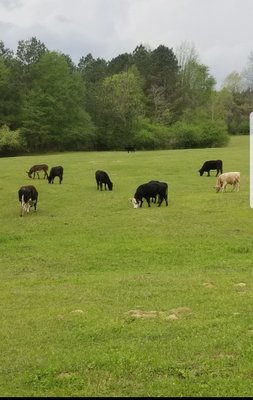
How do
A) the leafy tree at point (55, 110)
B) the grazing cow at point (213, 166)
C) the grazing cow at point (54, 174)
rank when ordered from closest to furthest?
the grazing cow at point (54, 174) → the grazing cow at point (213, 166) → the leafy tree at point (55, 110)

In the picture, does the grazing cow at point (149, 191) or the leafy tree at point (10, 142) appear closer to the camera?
the grazing cow at point (149, 191)

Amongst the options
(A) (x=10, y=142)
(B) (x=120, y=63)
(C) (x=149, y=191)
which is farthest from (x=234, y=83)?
(C) (x=149, y=191)

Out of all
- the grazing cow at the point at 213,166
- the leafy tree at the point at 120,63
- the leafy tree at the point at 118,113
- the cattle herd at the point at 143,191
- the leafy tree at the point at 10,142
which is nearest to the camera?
the cattle herd at the point at 143,191

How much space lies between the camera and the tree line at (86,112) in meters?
81.1

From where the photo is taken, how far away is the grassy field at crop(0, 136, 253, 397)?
6.79 metres

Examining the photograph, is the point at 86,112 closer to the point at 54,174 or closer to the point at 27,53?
the point at 27,53

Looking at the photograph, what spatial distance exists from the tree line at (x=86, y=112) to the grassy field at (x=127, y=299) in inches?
2116

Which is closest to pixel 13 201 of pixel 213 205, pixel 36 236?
pixel 36 236

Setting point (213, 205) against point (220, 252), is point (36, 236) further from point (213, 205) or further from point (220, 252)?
point (213, 205)

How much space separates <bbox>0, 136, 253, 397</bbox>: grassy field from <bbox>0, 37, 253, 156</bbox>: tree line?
53.8 m

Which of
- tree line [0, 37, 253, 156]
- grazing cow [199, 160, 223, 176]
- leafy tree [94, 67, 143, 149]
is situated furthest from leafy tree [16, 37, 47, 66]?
grazing cow [199, 160, 223, 176]

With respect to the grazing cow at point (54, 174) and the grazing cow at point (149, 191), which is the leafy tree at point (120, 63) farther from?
the grazing cow at point (149, 191)

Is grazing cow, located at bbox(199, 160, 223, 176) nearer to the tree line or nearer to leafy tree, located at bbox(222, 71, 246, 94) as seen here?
the tree line

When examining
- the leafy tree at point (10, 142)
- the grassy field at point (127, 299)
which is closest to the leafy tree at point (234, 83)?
the leafy tree at point (10, 142)
